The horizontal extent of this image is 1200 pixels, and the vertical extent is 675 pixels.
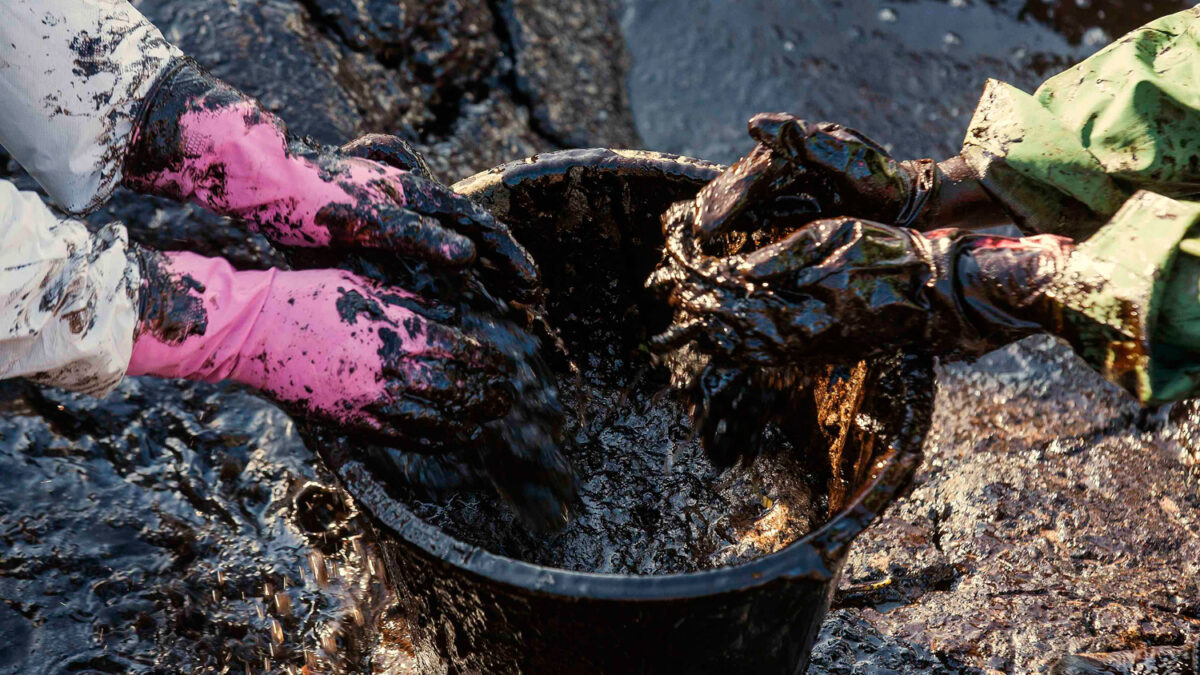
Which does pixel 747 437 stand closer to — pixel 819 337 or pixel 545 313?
pixel 819 337

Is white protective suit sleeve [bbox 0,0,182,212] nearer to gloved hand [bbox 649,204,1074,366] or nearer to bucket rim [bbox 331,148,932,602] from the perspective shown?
bucket rim [bbox 331,148,932,602]

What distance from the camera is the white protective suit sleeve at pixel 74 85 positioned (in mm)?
1521

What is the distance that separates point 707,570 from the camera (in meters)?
1.27

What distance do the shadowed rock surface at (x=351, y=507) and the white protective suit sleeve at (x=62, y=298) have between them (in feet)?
2.05

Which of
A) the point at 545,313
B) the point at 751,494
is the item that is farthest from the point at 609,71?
the point at 751,494

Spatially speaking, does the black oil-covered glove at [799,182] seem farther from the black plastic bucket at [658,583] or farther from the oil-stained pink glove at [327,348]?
the oil-stained pink glove at [327,348]

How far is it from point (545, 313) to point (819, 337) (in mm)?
712

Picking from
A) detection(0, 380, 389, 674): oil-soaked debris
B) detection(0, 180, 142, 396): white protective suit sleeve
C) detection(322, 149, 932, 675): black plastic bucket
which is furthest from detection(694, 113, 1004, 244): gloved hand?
detection(0, 380, 389, 674): oil-soaked debris

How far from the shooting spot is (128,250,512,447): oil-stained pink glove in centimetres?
146

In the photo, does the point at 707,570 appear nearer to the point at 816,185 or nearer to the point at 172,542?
the point at 816,185

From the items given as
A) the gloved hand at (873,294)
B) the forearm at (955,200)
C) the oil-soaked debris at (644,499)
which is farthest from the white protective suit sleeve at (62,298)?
the forearm at (955,200)

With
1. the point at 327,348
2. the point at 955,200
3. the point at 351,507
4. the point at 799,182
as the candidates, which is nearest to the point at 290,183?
the point at 327,348

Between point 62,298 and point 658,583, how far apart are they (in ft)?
3.12

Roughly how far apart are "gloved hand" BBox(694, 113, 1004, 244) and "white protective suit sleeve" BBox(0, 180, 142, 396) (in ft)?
3.10
